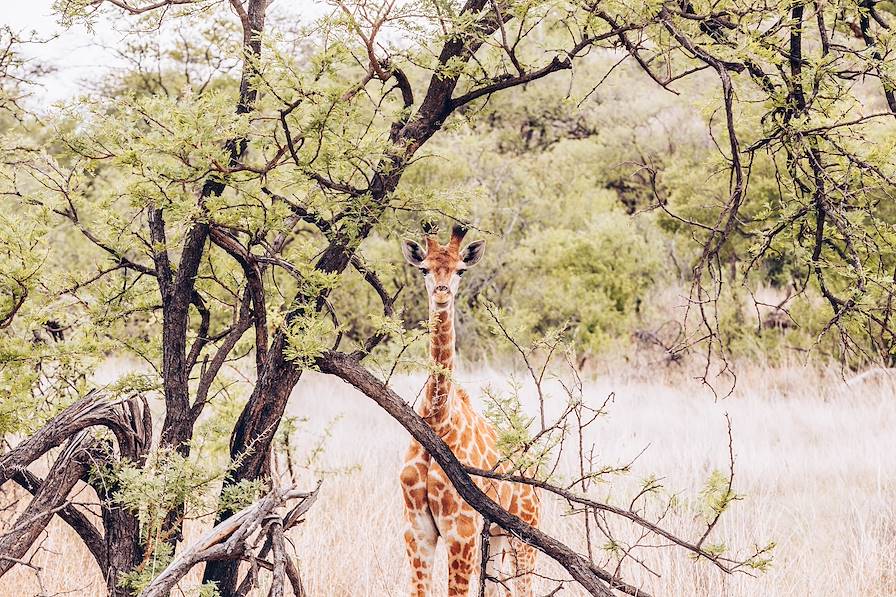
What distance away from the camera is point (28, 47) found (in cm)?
433

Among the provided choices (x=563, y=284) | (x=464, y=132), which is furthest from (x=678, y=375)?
(x=464, y=132)

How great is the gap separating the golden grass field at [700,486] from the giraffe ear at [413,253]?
3.82 feet

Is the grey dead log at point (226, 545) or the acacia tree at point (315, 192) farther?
the acacia tree at point (315, 192)

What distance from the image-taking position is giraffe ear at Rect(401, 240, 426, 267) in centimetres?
376

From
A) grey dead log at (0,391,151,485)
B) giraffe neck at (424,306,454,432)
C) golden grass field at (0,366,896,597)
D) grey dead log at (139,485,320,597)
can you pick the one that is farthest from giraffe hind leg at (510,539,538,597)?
grey dead log at (0,391,151,485)

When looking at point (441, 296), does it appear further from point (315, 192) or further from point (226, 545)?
point (226, 545)

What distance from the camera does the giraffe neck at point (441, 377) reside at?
12.5 ft

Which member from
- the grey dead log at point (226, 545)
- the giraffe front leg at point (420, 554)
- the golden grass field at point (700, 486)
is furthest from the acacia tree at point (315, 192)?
the giraffe front leg at point (420, 554)

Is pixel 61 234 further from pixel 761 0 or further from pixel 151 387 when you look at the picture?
pixel 761 0

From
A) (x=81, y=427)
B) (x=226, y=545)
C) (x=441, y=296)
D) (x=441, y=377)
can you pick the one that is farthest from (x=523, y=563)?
(x=81, y=427)

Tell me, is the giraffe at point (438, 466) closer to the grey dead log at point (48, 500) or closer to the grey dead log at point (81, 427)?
the grey dead log at point (81, 427)

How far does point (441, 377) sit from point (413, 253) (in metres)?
0.52

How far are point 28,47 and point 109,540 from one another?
232 centimetres

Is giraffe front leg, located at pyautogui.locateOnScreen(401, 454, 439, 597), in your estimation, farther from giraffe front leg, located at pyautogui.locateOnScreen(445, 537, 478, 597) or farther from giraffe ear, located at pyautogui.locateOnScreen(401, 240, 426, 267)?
giraffe ear, located at pyautogui.locateOnScreen(401, 240, 426, 267)
